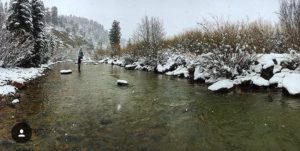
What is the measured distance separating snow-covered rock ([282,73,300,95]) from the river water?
0.54 meters

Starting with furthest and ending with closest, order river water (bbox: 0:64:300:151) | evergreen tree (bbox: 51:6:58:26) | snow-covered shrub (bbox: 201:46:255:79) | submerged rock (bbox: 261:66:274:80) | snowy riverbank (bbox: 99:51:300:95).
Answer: evergreen tree (bbox: 51:6:58:26)
snow-covered shrub (bbox: 201:46:255:79)
submerged rock (bbox: 261:66:274:80)
snowy riverbank (bbox: 99:51:300:95)
river water (bbox: 0:64:300:151)

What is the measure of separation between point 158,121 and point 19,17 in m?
22.5

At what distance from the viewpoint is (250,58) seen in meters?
16.1

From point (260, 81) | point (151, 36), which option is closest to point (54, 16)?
point (151, 36)

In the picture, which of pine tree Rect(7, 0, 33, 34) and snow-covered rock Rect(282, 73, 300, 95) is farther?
pine tree Rect(7, 0, 33, 34)

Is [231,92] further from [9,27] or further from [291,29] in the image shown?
[9,27]

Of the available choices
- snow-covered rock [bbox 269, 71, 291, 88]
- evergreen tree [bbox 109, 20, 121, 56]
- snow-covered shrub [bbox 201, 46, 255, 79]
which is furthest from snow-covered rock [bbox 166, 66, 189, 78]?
evergreen tree [bbox 109, 20, 121, 56]

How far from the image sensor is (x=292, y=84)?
498 inches

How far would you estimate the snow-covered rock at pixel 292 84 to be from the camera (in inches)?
481

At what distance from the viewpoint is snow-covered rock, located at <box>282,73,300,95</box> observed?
12216 mm

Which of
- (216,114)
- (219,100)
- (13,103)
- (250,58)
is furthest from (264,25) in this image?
(13,103)

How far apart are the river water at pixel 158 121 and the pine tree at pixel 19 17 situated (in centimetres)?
1526

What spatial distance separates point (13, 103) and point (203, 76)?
34.6ft

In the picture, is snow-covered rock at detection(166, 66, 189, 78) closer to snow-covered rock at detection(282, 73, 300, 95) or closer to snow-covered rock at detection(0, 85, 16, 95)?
snow-covered rock at detection(282, 73, 300, 95)
